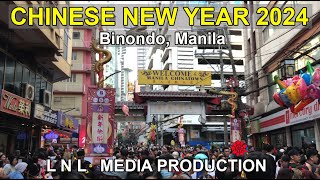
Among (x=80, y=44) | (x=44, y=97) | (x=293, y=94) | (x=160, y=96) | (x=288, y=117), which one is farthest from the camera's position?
(x=80, y=44)

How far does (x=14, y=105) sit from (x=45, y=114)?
→ 458cm

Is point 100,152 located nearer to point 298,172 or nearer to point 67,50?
point 298,172

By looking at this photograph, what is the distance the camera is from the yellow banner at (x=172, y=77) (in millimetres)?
24250

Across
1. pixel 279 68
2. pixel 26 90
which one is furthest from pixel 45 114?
pixel 279 68

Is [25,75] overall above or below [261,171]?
above

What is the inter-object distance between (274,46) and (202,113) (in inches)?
286

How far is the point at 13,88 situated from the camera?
699 inches

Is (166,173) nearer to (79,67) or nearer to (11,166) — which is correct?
(11,166)

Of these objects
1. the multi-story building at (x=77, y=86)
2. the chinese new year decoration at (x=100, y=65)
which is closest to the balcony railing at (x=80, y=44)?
the multi-story building at (x=77, y=86)

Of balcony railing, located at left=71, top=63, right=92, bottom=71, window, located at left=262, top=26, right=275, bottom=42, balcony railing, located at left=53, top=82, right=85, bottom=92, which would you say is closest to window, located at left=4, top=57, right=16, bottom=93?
window, located at left=262, top=26, right=275, bottom=42

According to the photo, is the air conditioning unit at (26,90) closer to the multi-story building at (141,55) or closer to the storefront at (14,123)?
the storefront at (14,123)

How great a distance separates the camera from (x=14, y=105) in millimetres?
14953

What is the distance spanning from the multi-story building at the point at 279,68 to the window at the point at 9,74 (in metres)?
13.4

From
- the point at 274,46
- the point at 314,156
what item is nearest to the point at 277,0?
the point at 274,46
